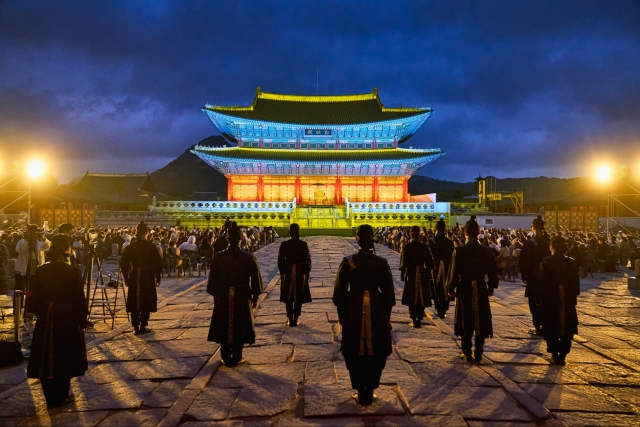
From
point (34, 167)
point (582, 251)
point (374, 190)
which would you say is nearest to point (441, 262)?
point (582, 251)

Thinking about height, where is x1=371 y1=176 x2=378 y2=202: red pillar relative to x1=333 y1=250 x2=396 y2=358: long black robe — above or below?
above

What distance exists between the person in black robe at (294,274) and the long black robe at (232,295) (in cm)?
197

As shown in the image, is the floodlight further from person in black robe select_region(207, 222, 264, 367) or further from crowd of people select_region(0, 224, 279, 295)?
person in black robe select_region(207, 222, 264, 367)

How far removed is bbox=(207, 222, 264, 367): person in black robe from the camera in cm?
517

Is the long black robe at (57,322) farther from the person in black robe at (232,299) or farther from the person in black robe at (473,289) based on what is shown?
the person in black robe at (473,289)

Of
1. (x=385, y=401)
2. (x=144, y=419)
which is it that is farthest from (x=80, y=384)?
(x=385, y=401)

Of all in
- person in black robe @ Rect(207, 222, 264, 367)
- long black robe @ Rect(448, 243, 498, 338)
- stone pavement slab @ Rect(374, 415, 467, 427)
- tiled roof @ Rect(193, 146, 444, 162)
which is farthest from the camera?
tiled roof @ Rect(193, 146, 444, 162)

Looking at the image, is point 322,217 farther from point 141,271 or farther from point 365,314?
point 365,314

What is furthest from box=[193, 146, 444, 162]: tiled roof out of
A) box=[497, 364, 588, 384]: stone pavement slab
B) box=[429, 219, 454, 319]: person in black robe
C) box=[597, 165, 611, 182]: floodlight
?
box=[497, 364, 588, 384]: stone pavement slab

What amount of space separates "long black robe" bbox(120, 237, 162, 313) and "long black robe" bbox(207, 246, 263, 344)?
2.15m

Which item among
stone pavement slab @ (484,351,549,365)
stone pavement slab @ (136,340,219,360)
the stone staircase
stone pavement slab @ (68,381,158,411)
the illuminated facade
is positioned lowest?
stone pavement slab @ (484,351,549,365)

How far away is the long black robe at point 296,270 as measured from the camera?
7262 millimetres

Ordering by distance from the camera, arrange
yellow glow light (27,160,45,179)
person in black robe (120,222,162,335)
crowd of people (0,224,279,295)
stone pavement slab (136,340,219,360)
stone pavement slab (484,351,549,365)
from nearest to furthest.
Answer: stone pavement slab (484,351,549,365)
stone pavement slab (136,340,219,360)
person in black robe (120,222,162,335)
crowd of people (0,224,279,295)
yellow glow light (27,160,45,179)

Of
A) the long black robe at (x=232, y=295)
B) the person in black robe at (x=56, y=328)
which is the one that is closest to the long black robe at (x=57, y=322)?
the person in black robe at (x=56, y=328)
